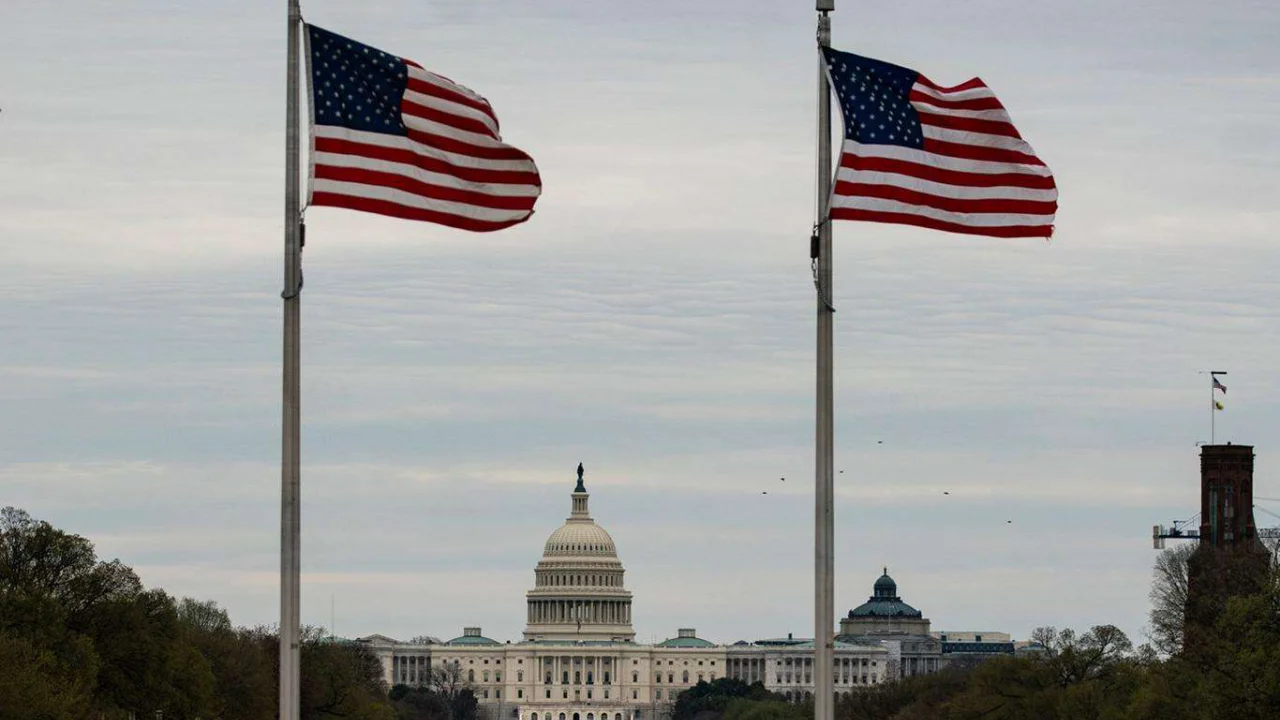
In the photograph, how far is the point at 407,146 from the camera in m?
48.4

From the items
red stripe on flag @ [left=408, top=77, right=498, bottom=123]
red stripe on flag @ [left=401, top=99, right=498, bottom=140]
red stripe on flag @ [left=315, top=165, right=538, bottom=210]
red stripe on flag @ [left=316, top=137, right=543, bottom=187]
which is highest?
red stripe on flag @ [left=408, top=77, right=498, bottom=123]

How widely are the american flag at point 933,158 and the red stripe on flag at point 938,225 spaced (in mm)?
15

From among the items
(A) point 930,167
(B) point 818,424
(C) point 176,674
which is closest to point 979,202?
(A) point 930,167

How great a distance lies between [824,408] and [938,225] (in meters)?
3.51

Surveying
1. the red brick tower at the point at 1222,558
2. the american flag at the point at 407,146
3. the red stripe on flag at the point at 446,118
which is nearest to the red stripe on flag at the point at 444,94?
the american flag at the point at 407,146

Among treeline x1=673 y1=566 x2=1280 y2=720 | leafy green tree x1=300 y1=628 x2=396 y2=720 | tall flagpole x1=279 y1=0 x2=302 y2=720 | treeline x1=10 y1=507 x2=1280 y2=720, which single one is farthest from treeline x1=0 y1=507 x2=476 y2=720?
tall flagpole x1=279 y1=0 x2=302 y2=720

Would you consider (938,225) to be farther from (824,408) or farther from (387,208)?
(387,208)

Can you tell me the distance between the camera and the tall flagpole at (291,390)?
159 ft

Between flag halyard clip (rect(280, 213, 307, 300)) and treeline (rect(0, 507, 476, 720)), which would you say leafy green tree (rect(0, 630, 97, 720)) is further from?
flag halyard clip (rect(280, 213, 307, 300))

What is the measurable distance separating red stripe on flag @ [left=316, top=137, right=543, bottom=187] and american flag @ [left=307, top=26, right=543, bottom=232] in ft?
0.05

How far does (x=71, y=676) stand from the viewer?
123 m

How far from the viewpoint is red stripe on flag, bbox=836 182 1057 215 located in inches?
1933

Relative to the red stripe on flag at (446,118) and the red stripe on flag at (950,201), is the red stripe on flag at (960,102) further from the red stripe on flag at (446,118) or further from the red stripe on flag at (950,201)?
the red stripe on flag at (446,118)

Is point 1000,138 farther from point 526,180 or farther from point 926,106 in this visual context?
point 526,180
